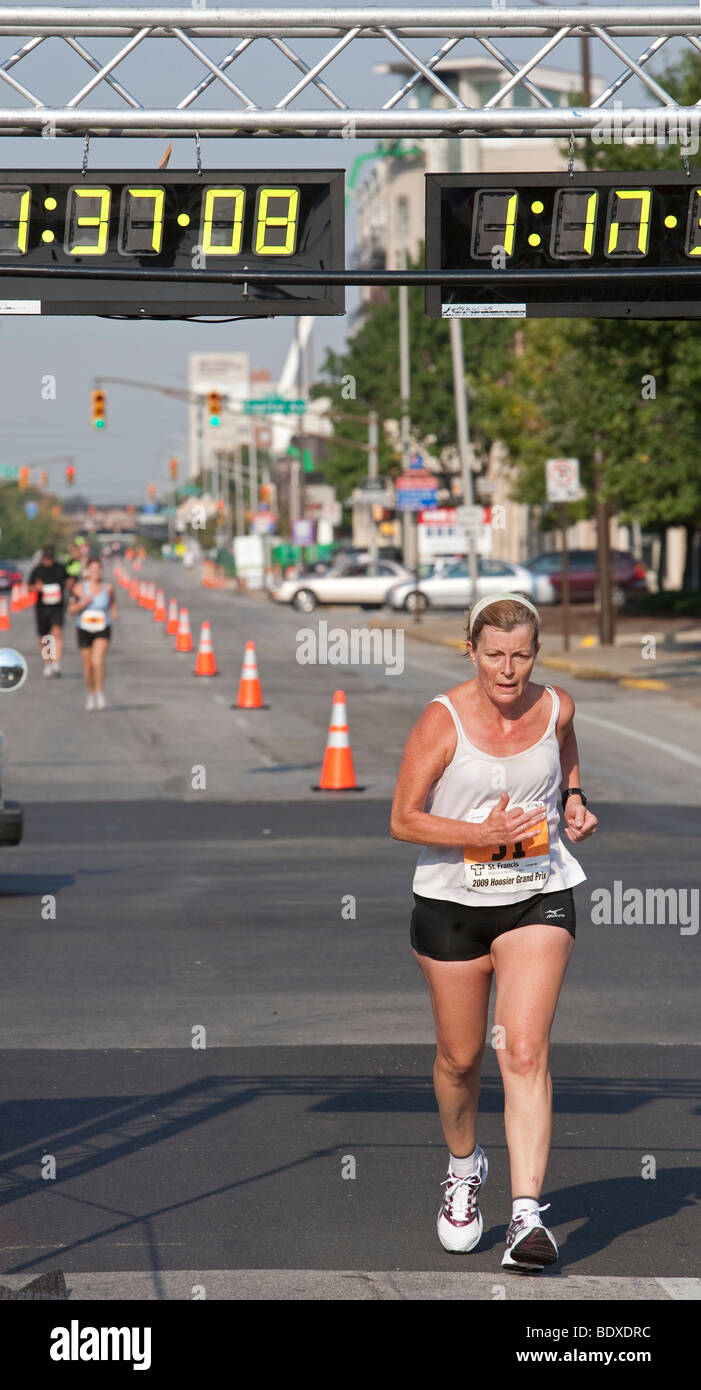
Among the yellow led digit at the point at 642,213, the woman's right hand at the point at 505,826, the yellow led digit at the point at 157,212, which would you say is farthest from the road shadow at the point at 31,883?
the woman's right hand at the point at 505,826

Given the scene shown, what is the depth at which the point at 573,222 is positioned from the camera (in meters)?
10.7

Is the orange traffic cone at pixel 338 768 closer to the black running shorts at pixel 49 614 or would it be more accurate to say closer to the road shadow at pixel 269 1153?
the road shadow at pixel 269 1153

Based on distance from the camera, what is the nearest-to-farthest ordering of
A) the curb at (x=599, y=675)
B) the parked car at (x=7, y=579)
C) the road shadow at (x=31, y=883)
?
the road shadow at (x=31, y=883), the curb at (x=599, y=675), the parked car at (x=7, y=579)

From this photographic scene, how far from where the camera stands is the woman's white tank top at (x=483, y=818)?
523cm

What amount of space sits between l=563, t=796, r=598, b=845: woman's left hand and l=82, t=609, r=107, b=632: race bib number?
18.8m

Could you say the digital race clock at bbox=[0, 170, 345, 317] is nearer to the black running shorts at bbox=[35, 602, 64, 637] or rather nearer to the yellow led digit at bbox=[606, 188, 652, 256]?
the yellow led digit at bbox=[606, 188, 652, 256]

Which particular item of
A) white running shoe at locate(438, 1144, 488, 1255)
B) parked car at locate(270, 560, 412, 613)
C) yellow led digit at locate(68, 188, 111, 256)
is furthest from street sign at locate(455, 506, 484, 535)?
white running shoe at locate(438, 1144, 488, 1255)

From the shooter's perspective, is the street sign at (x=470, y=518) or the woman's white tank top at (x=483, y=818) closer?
the woman's white tank top at (x=483, y=818)

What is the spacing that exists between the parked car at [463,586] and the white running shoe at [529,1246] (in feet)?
146

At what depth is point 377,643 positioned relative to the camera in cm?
4338

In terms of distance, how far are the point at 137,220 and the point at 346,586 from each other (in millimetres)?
50782

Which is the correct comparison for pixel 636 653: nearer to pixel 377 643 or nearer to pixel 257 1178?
pixel 377 643

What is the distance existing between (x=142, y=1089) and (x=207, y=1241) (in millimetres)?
1917
